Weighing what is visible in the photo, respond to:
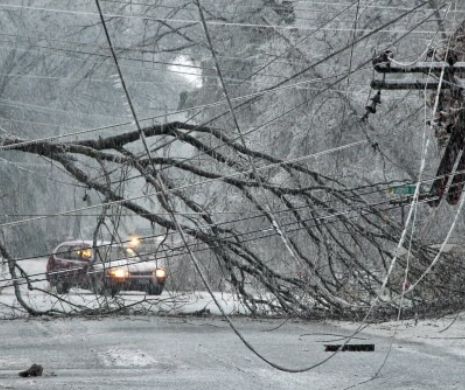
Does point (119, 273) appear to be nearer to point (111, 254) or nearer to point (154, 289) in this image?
point (154, 289)

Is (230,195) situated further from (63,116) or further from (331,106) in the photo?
(63,116)

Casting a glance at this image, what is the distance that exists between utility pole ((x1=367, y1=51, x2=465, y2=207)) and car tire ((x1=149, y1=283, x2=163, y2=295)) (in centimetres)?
903

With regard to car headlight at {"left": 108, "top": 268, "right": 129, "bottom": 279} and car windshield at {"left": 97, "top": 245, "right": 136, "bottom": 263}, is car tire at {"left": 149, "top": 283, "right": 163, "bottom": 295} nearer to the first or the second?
car headlight at {"left": 108, "top": 268, "right": 129, "bottom": 279}

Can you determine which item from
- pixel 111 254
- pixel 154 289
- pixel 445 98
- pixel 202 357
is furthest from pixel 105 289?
pixel 111 254

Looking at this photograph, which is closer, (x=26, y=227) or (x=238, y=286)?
(x=238, y=286)

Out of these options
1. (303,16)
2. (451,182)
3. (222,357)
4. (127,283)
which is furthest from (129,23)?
(222,357)

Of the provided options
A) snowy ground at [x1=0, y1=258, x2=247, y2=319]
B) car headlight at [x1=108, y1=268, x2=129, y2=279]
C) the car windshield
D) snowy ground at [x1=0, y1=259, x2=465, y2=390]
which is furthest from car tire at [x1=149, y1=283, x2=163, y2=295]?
snowy ground at [x1=0, y1=259, x2=465, y2=390]

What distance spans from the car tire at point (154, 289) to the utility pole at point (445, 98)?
29.6 feet

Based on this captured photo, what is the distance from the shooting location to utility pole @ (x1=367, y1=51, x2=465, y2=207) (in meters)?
11.1

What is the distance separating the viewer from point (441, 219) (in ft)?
80.5

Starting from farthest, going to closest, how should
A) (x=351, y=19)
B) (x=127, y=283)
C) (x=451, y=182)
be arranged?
(x=351, y=19) < (x=127, y=283) < (x=451, y=182)

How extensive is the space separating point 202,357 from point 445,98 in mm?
4694

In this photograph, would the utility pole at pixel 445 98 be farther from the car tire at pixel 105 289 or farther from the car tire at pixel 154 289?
the car tire at pixel 154 289

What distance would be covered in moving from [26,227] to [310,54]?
20255 mm
